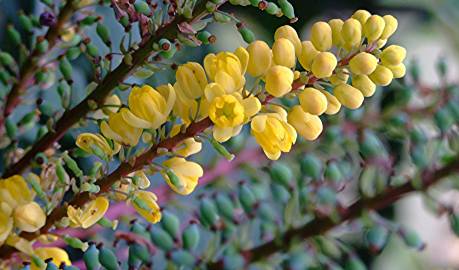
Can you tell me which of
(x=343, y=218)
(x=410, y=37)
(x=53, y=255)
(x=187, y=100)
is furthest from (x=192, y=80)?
(x=410, y=37)

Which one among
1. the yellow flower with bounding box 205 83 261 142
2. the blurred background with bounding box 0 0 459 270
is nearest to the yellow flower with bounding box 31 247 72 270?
the yellow flower with bounding box 205 83 261 142

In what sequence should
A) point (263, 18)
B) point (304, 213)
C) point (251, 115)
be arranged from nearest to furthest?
point (251, 115) → point (304, 213) → point (263, 18)

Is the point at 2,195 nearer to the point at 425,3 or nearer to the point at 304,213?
the point at 304,213

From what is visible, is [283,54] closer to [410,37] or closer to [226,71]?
[226,71]

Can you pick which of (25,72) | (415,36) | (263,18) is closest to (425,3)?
(415,36)

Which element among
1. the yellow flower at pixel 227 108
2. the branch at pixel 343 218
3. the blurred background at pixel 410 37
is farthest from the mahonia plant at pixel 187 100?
the blurred background at pixel 410 37

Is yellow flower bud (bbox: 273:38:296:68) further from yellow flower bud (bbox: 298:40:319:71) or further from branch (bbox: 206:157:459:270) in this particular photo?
branch (bbox: 206:157:459:270)

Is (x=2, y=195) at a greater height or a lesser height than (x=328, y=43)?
lesser

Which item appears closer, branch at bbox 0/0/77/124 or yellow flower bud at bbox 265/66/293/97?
yellow flower bud at bbox 265/66/293/97
